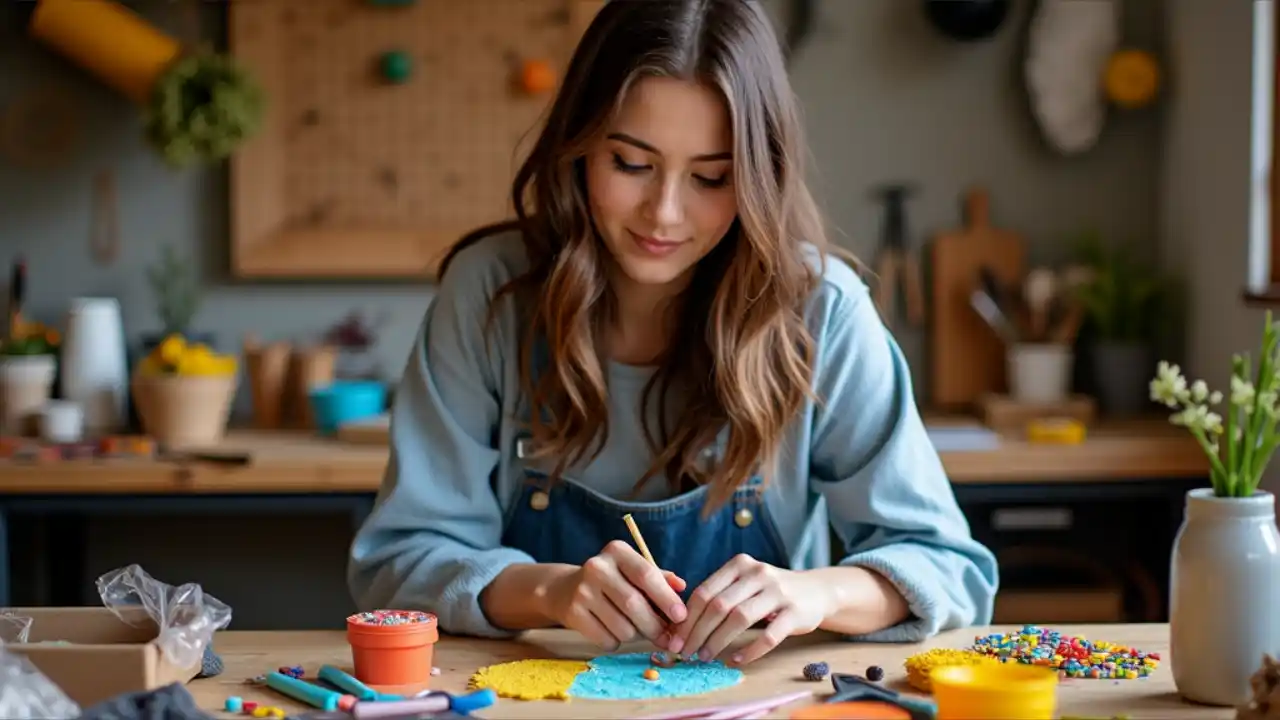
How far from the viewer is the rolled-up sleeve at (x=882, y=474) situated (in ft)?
5.76

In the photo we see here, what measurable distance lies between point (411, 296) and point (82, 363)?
74 cm

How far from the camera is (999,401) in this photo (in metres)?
3.30

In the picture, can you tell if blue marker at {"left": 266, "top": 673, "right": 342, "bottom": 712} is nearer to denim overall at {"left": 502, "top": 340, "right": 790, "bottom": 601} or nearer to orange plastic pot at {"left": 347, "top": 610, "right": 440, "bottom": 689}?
orange plastic pot at {"left": 347, "top": 610, "right": 440, "bottom": 689}

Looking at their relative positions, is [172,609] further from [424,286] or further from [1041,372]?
[1041,372]

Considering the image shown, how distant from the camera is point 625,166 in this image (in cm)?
176

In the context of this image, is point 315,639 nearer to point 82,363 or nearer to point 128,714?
point 128,714

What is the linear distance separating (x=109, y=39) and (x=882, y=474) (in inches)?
89.7

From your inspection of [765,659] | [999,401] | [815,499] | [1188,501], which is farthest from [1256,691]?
[999,401]

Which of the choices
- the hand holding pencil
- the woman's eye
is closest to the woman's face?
the woman's eye

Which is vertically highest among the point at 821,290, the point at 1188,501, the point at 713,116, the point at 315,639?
the point at 713,116

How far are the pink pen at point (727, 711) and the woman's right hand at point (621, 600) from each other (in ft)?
0.55

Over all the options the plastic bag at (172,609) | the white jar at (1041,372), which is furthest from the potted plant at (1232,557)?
the white jar at (1041,372)

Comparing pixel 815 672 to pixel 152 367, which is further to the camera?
pixel 152 367

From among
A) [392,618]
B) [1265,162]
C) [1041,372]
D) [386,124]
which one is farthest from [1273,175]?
[392,618]
